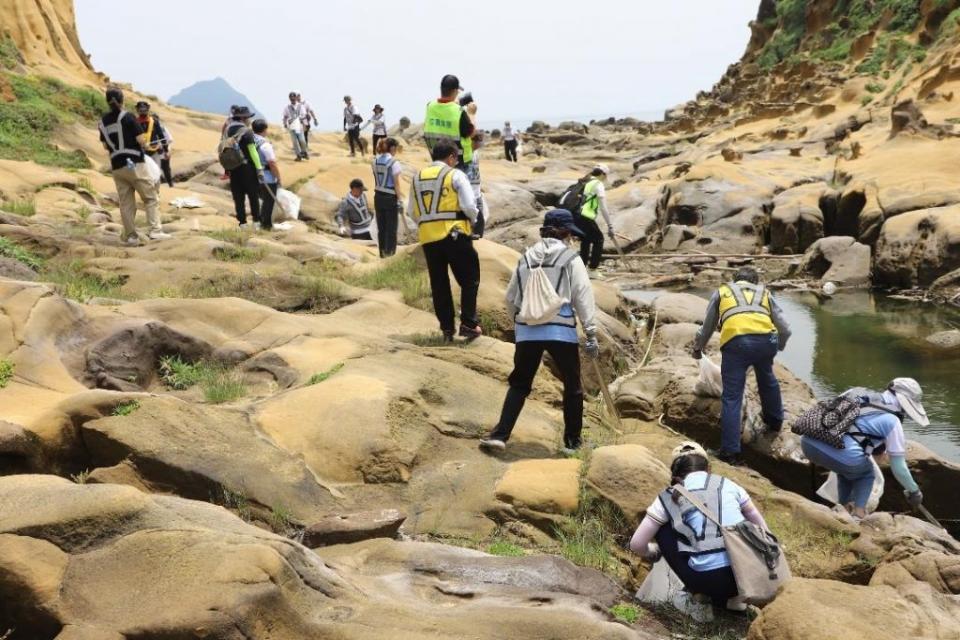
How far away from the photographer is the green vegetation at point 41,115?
17.4 metres

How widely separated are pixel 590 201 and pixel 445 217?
19.6ft

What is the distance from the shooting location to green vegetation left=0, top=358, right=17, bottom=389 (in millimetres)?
5789

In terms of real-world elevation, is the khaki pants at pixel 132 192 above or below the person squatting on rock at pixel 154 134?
below

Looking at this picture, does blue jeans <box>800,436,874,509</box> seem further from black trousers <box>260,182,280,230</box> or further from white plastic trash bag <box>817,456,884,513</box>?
black trousers <box>260,182,280,230</box>

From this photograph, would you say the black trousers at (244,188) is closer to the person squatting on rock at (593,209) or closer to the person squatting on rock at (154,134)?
the person squatting on rock at (154,134)

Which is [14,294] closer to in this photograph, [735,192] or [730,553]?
[730,553]

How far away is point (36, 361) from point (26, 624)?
3.28m

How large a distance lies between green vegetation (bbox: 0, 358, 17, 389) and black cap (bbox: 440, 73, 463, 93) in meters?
4.49

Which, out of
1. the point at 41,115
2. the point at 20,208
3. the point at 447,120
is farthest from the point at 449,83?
the point at 41,115

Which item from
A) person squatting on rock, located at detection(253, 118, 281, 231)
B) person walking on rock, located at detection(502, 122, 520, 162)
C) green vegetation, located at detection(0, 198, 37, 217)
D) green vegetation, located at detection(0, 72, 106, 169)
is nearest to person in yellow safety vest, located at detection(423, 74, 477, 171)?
person squatting on rock, located at detection(253, 118, 281, 231)

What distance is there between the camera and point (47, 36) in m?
24.4

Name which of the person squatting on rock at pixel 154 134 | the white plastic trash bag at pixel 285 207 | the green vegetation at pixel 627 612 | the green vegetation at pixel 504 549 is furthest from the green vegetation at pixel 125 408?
the white plastic trash bag at pixel 285 207

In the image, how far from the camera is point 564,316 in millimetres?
6414

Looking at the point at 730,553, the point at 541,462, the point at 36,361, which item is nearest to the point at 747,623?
the point at 730,553
